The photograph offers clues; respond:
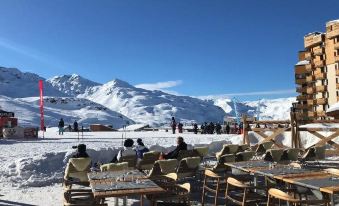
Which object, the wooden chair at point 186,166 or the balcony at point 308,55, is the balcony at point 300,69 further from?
the wooden chair at point 186,166

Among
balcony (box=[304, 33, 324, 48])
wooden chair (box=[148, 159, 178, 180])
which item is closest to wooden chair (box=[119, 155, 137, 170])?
wooden chair (box=[148, 159, 178, 180])

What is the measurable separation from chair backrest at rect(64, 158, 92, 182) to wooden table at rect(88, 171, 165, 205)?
7.87 feet

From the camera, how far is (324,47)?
69188 mm

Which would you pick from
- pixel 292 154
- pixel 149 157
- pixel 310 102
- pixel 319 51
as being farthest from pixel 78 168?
pixel 310 102

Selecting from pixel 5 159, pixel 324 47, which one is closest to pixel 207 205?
pixel 5 159

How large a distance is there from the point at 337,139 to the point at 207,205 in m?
11.4

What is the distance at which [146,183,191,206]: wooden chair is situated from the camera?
6.50m

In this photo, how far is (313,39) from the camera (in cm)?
7169

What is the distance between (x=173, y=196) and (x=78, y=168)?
3575 millimetres

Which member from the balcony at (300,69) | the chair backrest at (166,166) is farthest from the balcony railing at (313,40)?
the chair backrest at (166,166)

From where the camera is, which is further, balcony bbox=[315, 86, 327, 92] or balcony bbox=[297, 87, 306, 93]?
balcony bbox=[297, 87, 306, 93]

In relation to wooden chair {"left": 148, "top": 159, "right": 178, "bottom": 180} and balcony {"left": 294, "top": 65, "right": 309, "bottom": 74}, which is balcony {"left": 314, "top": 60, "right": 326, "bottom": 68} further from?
wooden chair {"left": 148, "top": 159, "right": 178, "bottom": 180}

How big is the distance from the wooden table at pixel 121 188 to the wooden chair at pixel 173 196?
20cm

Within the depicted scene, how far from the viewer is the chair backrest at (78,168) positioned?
9.73 metres
